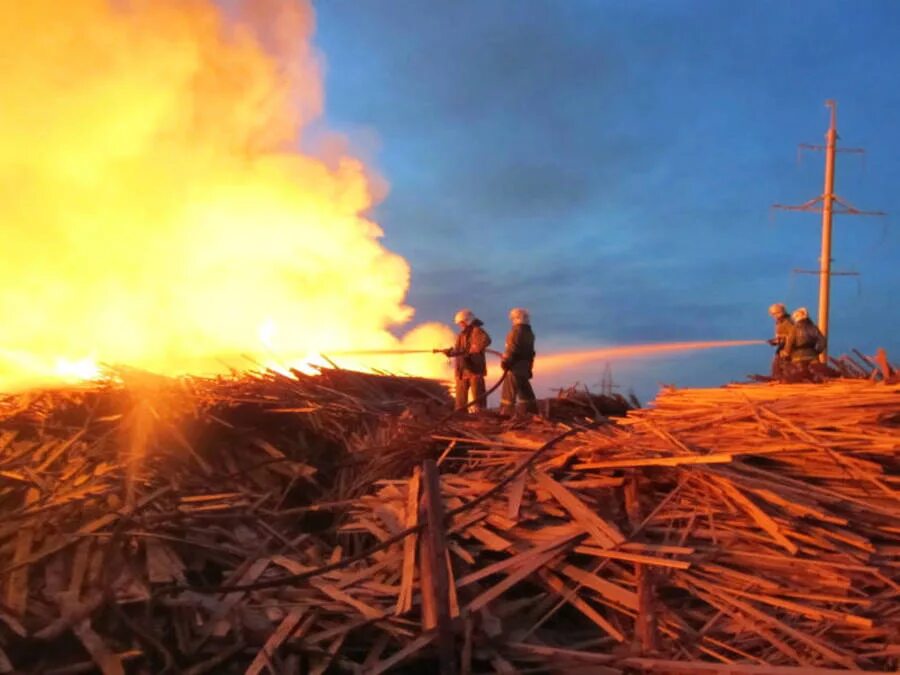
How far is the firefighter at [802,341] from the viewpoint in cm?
1216

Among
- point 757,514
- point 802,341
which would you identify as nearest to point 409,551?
point 757,514

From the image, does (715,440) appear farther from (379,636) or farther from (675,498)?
(379,636)

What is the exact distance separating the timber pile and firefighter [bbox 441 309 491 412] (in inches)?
140

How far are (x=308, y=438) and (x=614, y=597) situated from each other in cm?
460

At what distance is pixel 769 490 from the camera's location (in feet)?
19.6

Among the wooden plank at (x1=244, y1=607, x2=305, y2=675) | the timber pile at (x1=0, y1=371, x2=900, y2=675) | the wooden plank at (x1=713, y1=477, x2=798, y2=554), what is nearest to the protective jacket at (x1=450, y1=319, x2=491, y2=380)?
the timber pile at (x1=0, y1=371, x2=900, y2=675)

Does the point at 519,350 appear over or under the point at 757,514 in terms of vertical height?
over

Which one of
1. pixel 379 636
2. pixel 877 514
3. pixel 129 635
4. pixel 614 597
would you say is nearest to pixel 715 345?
pixel 877 514

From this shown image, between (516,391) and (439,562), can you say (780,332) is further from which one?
(439,562)

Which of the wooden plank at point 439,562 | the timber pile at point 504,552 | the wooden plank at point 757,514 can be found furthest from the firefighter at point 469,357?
the wooden plank at point 757,514

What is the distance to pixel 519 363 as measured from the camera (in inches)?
450

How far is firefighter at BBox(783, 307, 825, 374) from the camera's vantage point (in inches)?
479

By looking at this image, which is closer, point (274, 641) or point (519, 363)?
point (274, 641)

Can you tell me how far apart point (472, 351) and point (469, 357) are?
11cm
